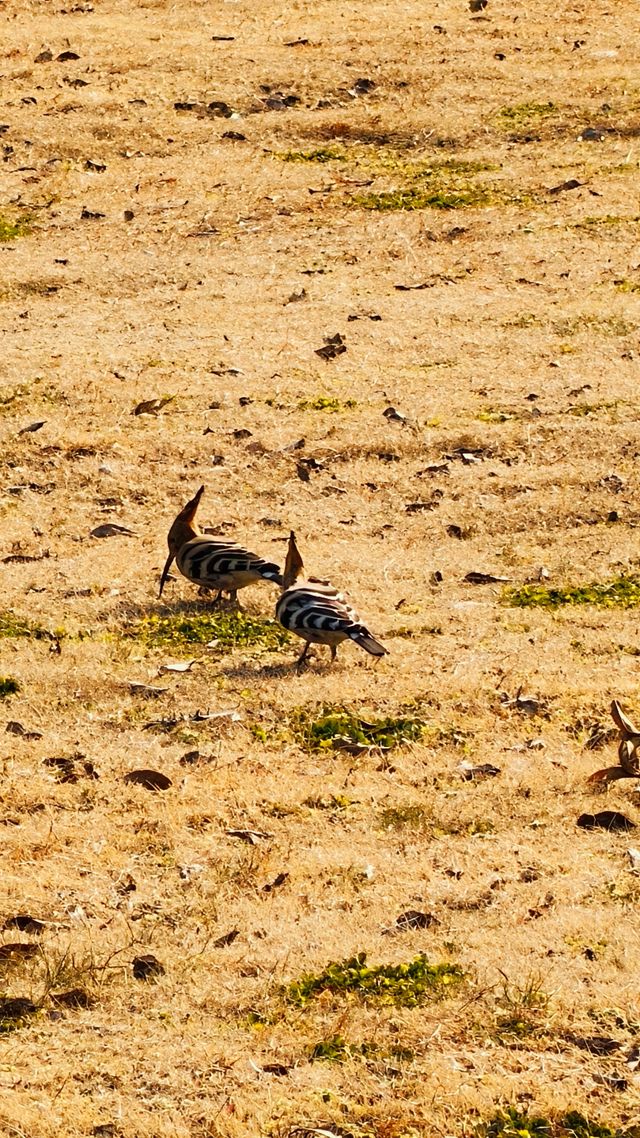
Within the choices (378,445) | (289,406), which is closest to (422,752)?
(378,445)

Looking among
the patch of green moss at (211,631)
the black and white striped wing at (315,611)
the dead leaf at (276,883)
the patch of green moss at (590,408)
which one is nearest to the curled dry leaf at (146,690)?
the patch of green moss at (211,631)

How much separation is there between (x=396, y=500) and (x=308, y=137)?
12.7 metres

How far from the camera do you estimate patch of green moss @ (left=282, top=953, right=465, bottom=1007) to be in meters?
7.45

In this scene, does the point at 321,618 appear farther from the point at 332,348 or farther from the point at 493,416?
the point at 332,348

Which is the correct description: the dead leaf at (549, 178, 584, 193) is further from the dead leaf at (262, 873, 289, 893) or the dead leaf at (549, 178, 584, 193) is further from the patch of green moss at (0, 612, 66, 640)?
the dead leaf at (262, 873, 289, 893)

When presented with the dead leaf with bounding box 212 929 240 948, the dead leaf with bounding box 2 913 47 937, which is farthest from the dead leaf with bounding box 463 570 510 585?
the dead leaf with bounding box 2 913 47 937

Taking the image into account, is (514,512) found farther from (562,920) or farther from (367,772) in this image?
(562,920)

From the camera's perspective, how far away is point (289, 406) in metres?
17.9

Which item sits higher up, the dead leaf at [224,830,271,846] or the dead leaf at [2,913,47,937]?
the dead leaf at [2,913,47,937]

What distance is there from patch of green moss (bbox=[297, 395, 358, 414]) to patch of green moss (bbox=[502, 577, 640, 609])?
16.5 ft

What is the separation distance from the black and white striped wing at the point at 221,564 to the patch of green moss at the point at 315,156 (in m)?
14.5

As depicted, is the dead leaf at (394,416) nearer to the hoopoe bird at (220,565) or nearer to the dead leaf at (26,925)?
the hoopoe bird at (220,565)

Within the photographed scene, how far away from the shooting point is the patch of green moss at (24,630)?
1239 cm

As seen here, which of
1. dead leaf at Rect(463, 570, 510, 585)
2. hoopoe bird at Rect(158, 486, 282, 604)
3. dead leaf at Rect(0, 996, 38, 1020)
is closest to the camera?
dead leaf at Rect(0, 996, 38, 1020)
